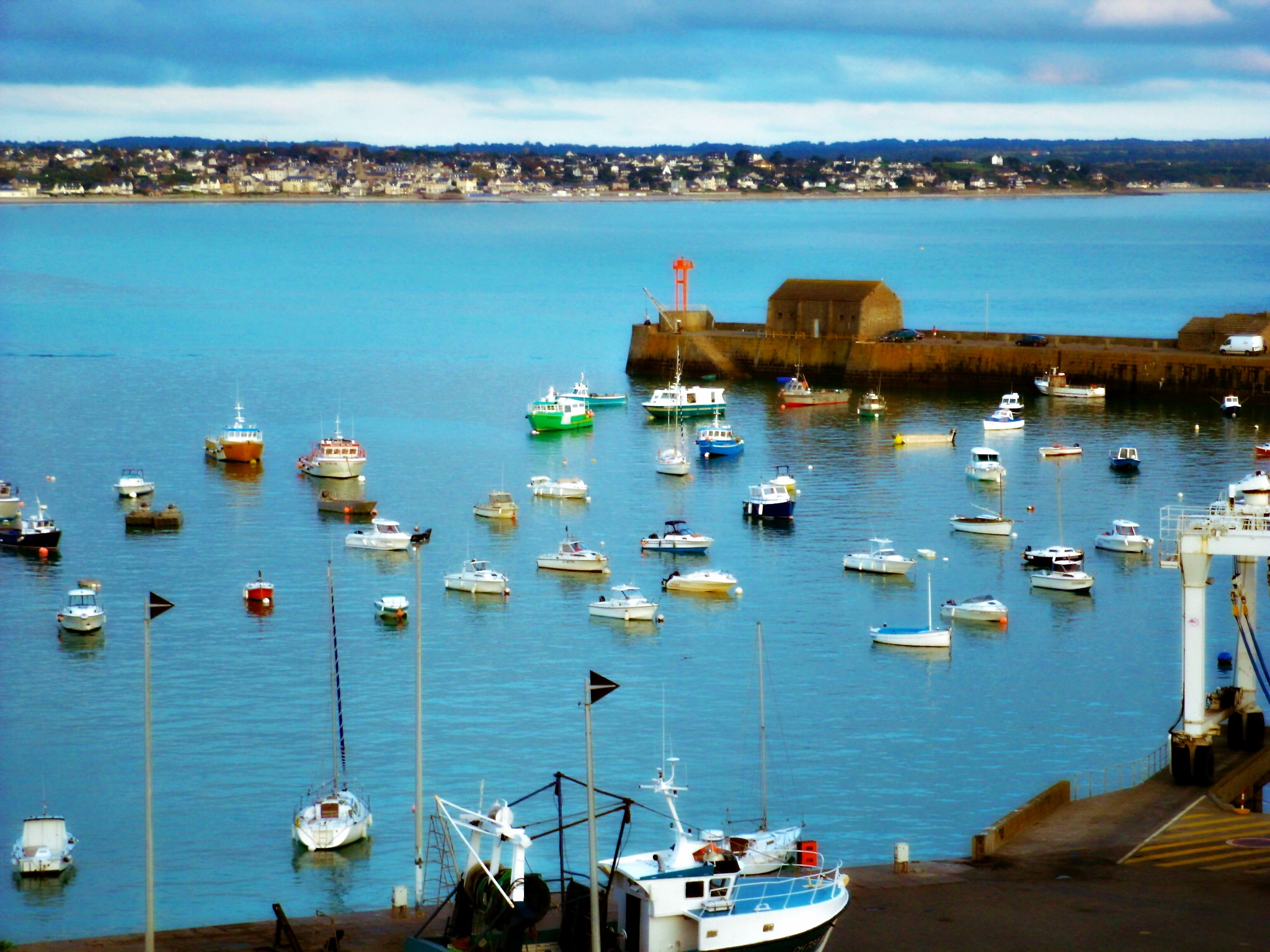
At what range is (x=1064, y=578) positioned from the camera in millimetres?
50344

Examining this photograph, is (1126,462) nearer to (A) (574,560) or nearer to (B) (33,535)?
(A) (574,560)

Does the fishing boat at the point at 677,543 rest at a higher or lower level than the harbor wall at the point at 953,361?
lower

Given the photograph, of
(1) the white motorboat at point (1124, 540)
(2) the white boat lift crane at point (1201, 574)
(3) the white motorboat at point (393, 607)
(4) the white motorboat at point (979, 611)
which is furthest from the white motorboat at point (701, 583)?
(2) the white boat lift crane at point (1201, 574)

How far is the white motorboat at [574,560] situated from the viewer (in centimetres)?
5203

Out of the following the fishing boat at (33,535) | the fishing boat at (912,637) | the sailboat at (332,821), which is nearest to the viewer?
the sailboat at (332,821)

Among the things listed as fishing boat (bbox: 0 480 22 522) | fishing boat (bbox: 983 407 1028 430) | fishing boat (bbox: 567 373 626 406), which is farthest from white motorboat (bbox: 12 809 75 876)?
fishing boat (bbox: 567 373 626 406)

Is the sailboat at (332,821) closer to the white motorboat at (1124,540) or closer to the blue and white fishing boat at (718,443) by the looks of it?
the white motorboat at (1124,540)

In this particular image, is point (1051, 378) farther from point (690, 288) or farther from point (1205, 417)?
point (690, 288)

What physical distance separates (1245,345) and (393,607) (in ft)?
178

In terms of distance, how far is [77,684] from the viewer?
1619 inches

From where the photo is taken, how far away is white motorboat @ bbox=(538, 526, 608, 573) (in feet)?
171

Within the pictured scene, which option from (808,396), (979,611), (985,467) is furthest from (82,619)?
(808,396)

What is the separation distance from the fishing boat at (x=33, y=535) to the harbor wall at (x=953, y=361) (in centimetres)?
4846

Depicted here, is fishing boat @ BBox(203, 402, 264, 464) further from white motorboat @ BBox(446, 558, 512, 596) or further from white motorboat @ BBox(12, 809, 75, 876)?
white motorboat @ BBox(12, 809, 75, 876)
